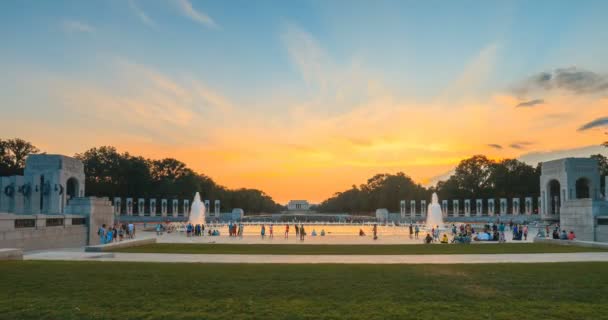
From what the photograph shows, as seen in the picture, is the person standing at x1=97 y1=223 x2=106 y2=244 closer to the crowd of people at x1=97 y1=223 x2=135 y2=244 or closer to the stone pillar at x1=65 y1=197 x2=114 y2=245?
the crowd of people at x1=97 y1=223 x2=135 y2=244

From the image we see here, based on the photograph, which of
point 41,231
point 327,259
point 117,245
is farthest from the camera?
point 41,231

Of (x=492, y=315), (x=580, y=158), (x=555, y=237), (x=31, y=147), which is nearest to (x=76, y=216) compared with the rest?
(x=492, y=315)

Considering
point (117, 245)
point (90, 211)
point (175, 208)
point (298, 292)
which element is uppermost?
point (90, 211)

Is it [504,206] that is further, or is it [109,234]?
[504,206]

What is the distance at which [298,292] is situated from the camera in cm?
1361

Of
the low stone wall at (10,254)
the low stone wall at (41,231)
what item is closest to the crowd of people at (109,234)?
the low stone wall at (41,231)

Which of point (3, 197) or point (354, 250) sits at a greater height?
point (3, 197)

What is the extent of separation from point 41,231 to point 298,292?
76.3ft

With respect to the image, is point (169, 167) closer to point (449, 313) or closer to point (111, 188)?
point (111, 188)

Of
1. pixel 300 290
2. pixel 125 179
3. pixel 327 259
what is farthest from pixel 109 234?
pixel 125 179

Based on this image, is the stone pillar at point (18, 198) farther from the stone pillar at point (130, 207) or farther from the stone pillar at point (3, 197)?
the stone pillar at point (130, 207)

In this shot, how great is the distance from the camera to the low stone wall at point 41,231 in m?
27.0

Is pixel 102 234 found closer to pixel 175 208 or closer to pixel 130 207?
pixel 175 208

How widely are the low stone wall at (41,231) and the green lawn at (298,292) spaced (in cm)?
909
